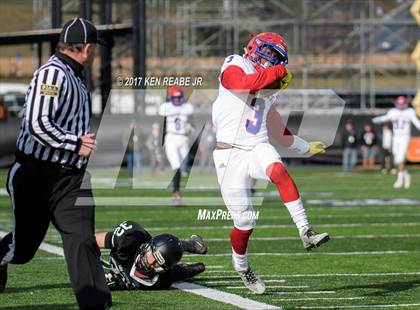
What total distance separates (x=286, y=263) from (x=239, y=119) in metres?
2.14

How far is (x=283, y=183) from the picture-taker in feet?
24.9

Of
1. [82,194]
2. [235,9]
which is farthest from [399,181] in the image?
[82,194]

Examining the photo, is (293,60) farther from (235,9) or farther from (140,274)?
(140,274)

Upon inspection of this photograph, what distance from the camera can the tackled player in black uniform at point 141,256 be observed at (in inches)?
303

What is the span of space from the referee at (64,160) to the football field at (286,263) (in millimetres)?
1275

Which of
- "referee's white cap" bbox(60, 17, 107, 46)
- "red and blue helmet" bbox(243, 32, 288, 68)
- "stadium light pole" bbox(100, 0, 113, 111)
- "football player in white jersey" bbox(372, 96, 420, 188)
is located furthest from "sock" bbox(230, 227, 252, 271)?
"stadium light pole" bbox(100, 0, 113, 111)

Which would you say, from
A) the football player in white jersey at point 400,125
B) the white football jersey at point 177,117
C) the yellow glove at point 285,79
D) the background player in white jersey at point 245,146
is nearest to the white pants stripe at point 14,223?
the background player in white jersey at point 245,146

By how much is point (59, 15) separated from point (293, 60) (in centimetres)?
1256

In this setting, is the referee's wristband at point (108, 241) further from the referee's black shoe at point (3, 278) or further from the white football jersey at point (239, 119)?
the white football jersey at point (239, 119)

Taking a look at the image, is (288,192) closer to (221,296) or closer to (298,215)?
(298,215)

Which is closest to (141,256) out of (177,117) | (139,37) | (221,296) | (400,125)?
(221,296)

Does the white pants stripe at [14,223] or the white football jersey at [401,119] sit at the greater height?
the white pants stripe at [14,223]

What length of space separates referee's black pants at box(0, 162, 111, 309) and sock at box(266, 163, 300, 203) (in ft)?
6.14

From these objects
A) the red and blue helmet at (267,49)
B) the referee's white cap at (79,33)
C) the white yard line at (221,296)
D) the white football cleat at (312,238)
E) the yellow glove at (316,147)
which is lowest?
the white yard line at (221,296)
